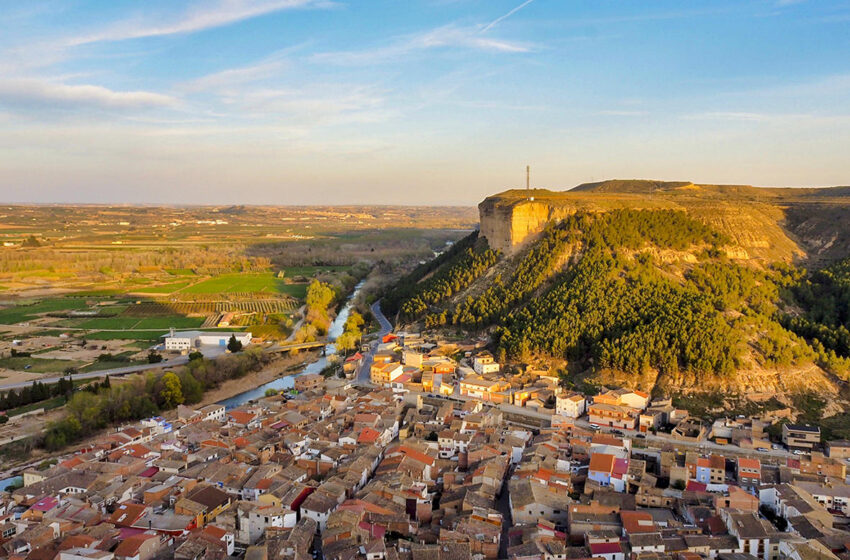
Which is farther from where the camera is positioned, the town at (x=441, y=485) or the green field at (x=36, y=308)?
the green field at (x=36, y=308)

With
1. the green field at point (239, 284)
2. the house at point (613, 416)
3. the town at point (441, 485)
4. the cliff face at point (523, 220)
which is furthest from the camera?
the green field at point (239, 284)

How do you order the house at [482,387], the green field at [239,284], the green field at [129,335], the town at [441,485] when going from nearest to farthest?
1. the town at [441,485]
2. the house at [482,387]
3. the green field at [129,335]
4. the green field at [239,284]

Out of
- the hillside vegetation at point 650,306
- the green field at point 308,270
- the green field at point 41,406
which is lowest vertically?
the green field at point 41,406

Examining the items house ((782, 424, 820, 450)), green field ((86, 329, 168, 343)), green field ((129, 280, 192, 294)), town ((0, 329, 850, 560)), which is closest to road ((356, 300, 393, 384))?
town ((0, 329, 850, 560))

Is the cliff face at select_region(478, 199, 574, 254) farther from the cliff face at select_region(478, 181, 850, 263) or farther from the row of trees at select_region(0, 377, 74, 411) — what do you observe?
the row of trees at select_region(0, 377, 74, 411)

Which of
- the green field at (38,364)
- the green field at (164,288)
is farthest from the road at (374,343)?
the green field at (164,288)

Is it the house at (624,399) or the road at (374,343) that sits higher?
the house at (624,399)

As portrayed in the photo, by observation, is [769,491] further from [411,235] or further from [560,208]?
[411,235]

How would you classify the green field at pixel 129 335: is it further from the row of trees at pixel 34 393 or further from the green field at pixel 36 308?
the row of trees at pixel 34 393
